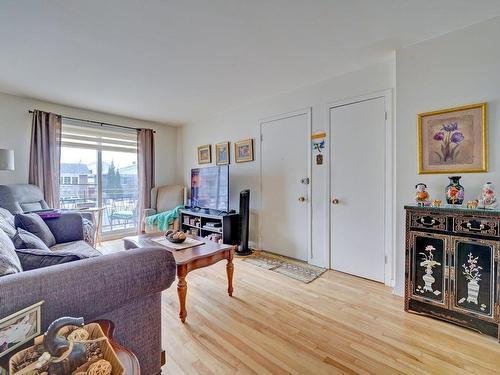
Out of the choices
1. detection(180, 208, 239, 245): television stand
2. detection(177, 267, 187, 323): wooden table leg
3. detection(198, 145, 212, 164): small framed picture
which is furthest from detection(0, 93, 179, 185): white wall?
detection(177, 267, 187, 323): wooden table leg

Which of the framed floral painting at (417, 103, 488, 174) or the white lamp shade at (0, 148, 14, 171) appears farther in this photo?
the white lamp shade at (0, 148, 14, 171)

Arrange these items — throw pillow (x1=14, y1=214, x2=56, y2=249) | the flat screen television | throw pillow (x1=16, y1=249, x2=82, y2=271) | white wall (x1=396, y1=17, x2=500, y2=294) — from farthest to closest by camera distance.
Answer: the flat screen television → throw pillow (x1=14, y1=214, x2=56, y2=249) → white wall (x1=396, y1=17, x2=500, y2=294) → throw pillow (x1=16, y1=249, x2=82, y2=271)

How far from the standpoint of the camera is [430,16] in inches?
68.6

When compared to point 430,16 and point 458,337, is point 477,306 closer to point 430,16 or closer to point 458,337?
point 458,337

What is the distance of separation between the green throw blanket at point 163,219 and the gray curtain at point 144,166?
1.65 feet

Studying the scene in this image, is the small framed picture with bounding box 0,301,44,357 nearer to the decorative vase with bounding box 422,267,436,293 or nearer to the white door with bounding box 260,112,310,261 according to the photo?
the decorative vase with bounding box 422,267,436,293

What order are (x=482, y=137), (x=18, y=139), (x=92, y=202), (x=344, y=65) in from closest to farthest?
(x=482, y=137)
(x=344, y=65)
(x=18, y=139)
(x=92, y=202)

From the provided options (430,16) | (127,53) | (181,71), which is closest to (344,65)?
(430,16)

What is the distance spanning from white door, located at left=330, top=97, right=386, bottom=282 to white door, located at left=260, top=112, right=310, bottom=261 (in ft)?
1.29

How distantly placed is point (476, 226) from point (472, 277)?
1.22ft

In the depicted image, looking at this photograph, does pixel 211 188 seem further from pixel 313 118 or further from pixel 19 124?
pixel 19 124

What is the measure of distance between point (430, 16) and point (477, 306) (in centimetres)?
212

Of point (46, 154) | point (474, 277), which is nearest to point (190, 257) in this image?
point (474, 277)

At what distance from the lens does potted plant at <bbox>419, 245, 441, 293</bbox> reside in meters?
1.86
